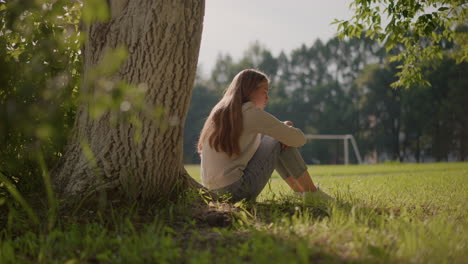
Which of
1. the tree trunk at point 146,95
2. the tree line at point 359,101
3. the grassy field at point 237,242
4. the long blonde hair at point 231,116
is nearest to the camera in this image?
the grassy field at point 237,242

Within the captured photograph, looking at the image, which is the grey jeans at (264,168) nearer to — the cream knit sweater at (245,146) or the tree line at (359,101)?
the cream knit sweater at (245,146)

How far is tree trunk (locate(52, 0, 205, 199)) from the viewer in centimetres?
278

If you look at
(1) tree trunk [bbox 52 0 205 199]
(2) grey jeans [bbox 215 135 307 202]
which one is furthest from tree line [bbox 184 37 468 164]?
(1) tree trunk [bbox 52 0 205 199]

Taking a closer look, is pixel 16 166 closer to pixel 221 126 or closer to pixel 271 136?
pixel 221 126

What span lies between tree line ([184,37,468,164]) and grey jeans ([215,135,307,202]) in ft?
110

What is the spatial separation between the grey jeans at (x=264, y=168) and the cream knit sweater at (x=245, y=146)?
6 centimetres

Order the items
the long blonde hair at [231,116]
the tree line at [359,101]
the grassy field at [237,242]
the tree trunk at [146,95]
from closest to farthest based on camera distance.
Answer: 1. the grassy field at [237,242]
2. the tree trunk at [146,95]
3. the long blonde hair at [231,116]
4. the tree line at [359,101]

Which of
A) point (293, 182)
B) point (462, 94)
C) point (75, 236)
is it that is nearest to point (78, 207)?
point (75, 236)

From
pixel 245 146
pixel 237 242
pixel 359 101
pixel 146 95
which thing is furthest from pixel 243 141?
pixel 359 101

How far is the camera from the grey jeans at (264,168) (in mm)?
3367

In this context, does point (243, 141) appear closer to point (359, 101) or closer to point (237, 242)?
point (237, 242)

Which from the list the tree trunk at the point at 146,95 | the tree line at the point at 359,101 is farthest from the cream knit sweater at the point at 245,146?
the tree line at the point at 359,101

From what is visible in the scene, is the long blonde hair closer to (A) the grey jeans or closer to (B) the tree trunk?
(A) the grey jeans

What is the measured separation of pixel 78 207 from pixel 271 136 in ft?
5.43
